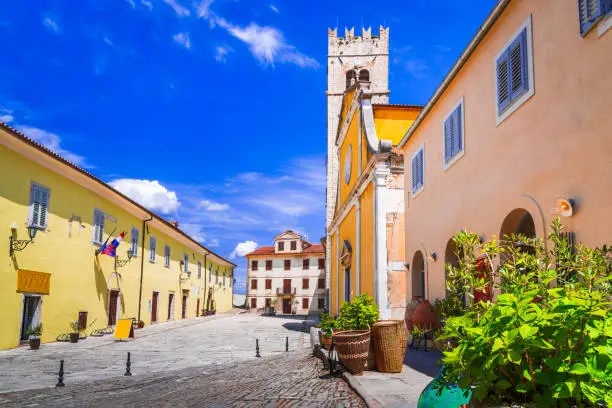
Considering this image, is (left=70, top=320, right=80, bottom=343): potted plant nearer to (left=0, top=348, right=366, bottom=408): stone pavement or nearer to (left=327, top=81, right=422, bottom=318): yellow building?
(left=0, top=348, right=366, bottom=408): stone pavement

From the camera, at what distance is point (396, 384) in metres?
8.27

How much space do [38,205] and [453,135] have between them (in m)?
14.3

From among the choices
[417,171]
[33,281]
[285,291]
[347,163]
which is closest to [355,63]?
[347,163]

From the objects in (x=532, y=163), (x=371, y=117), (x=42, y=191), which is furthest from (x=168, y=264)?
(x=532, y=163)

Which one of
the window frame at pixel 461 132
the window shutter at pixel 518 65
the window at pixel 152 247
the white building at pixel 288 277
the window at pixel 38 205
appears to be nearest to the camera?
the window shutter at pixel 518 65

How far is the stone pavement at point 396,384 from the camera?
6.84 meters

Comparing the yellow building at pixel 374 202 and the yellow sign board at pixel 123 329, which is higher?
the yellow building at pixel 374 202

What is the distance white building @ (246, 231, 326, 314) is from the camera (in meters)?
65.8

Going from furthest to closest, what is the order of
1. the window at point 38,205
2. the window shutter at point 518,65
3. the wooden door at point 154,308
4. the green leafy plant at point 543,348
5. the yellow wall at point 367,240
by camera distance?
the wooden door at point 154,308, the window at point 38,205, the yellow wall at point 367,240, the window shutter at point 518,65, the green leafy plant at point 543,348

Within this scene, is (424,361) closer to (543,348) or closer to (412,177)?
(412,177)

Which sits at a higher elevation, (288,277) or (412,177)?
(412,177)

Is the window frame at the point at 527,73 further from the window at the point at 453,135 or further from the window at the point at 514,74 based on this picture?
the window at the point at 453,135

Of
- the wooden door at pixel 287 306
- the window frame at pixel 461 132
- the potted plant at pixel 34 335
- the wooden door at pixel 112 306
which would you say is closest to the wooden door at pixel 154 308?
the wooden door at pixel 112 306

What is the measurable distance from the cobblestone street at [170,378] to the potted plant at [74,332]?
849 millimetres
